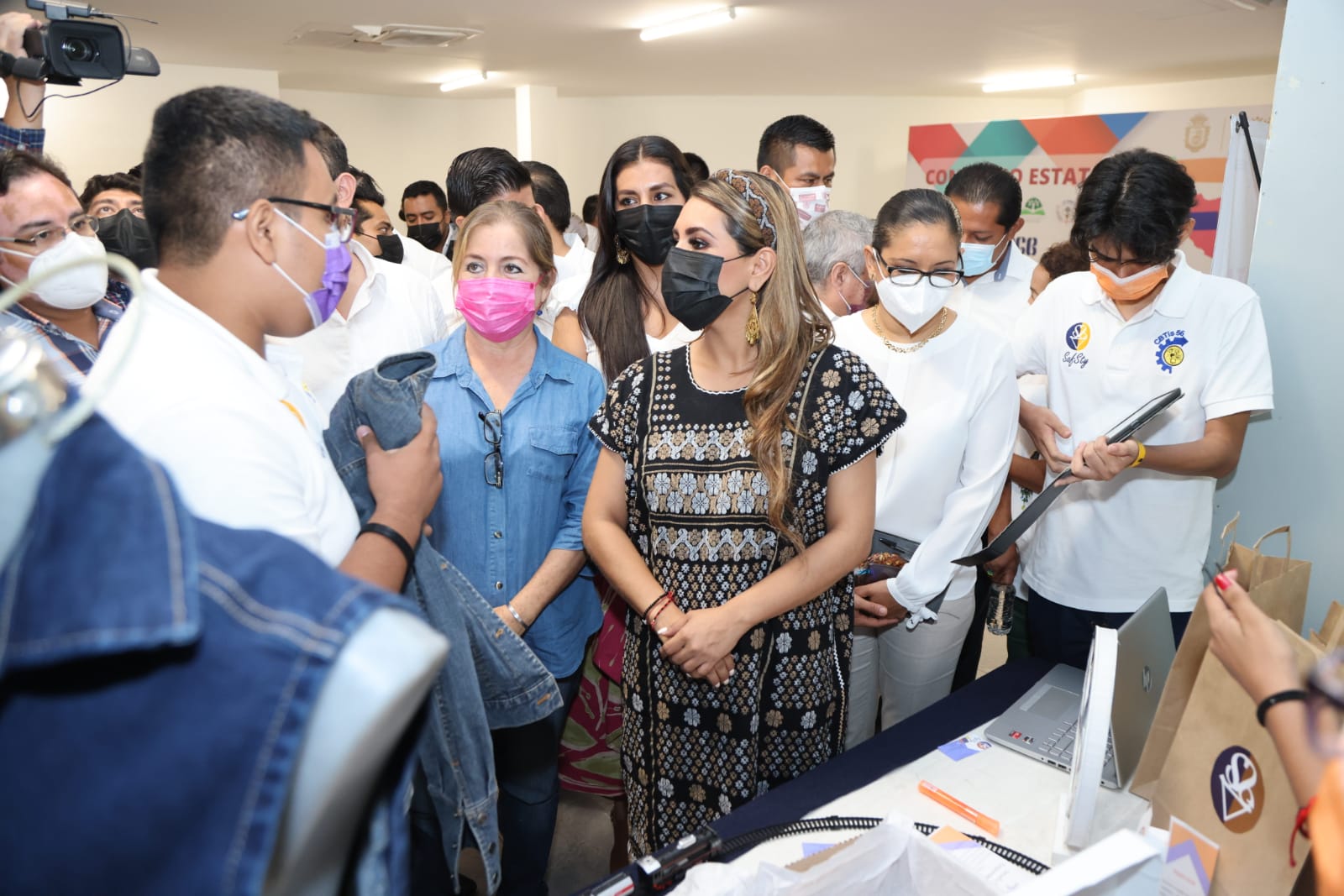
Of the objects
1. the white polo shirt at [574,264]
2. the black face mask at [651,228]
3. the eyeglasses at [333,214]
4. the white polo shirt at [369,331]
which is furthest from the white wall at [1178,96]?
the eyeglasses at [333,214]

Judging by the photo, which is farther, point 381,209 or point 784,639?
point 381,209

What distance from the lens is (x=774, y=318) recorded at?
1.79 metres

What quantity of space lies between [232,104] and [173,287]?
0.24m

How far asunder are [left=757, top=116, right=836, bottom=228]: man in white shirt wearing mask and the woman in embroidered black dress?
1.65 m

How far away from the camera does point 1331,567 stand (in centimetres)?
204

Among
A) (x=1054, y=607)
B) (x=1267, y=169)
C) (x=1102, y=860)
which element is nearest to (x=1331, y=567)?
(x=1054, y=607)

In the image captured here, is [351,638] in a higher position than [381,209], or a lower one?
lower

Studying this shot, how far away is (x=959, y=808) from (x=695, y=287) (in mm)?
1053

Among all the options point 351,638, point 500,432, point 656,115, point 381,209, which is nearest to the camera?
point 351,638

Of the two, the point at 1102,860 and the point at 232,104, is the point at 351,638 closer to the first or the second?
the point at 1102,860

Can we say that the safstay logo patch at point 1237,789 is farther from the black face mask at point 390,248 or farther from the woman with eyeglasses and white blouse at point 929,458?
the black face mask at point 390,248

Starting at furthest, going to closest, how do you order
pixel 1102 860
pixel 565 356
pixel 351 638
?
pixel 565 356, pixel 1102 860, pixel 351 638

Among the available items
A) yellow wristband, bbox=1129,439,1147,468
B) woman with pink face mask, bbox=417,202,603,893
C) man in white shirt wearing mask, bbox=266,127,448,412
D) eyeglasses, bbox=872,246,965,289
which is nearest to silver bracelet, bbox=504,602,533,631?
woman with pink face mask, bbox=417,202,603,893

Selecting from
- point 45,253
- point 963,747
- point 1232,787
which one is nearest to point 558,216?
point 45,253
